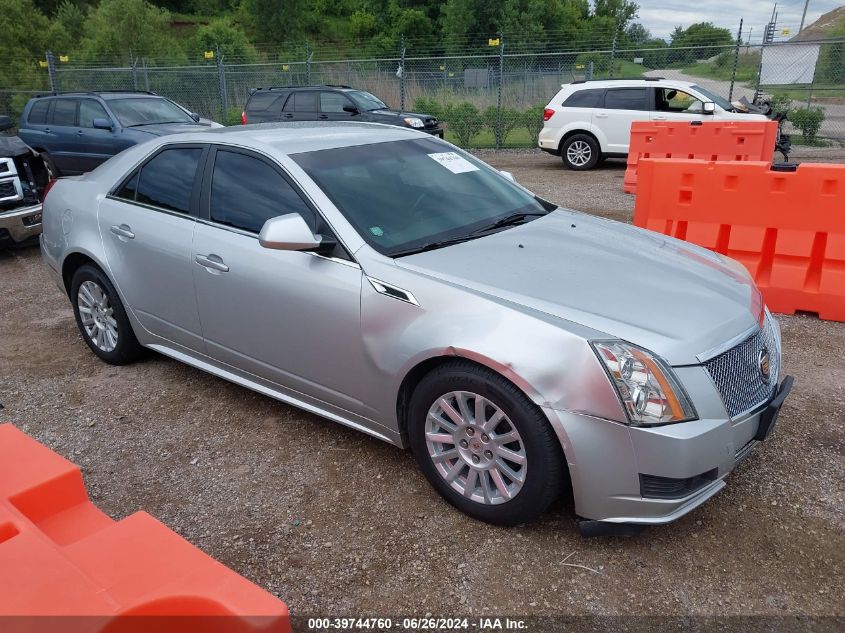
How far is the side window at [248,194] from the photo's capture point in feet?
11.5

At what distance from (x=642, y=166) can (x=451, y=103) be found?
13.9 metres

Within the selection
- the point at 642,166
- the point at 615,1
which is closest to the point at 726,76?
the point at 642,166

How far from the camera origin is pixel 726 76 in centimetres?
2422

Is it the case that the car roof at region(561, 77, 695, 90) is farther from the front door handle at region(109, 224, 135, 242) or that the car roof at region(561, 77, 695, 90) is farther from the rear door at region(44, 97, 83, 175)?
the front door handle at region(109, 224, 135, 242)

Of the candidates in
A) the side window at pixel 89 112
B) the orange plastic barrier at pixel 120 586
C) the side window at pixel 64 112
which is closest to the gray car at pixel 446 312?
the orange plastic barrier at pixel 120 586

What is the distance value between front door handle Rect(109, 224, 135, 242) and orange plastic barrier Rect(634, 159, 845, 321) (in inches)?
166

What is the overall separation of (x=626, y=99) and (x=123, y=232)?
1173cm

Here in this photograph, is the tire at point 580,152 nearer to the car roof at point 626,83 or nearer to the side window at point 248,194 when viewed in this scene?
the car roof at point 626,83

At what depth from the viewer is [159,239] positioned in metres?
4.04

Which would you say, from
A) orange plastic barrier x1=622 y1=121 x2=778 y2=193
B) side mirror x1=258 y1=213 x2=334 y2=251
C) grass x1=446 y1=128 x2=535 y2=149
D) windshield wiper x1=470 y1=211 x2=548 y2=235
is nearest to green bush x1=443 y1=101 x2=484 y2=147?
grass x1=446 y1=128 x2=535 y2=149

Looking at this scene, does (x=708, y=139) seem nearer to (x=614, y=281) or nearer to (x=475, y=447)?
(x=614, y=281)

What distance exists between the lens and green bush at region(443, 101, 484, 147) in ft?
59.8

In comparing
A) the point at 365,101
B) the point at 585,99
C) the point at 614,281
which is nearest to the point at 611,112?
the point at 585,99

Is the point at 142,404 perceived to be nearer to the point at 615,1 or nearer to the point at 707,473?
the point at 707,473
